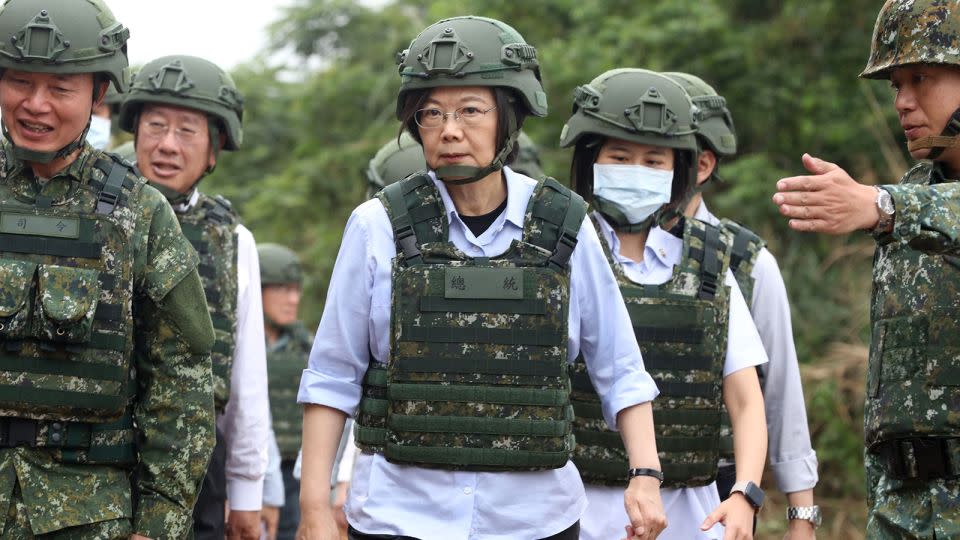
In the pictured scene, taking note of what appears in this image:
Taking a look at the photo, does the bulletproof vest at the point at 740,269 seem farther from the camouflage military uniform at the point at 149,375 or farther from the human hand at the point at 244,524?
the camouflage military uniform at the point at 149,375

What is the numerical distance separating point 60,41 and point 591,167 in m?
2.27

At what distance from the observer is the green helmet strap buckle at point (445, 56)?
4.54 metres

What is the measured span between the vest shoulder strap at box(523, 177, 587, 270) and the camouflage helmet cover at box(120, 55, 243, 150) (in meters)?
2.70

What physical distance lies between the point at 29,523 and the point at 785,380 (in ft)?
9.97

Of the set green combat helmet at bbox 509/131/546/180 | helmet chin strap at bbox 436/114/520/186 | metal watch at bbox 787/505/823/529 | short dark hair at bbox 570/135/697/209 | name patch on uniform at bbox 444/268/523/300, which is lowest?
metal watch at bbox 787/505/823/529

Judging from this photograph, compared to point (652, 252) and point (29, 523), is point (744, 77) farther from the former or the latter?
point (29, 523)

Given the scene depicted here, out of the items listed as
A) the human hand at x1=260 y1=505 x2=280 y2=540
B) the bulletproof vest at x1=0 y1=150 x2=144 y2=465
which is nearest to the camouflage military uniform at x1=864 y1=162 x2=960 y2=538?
the bulletproof vest at x1=0 y1=150 x2=144 y2=465

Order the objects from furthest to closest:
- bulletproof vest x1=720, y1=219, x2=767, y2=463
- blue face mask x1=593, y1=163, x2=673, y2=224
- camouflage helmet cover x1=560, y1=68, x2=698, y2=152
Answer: bulletproof vest x1=720, y1=219, x2=767, y2=463 < camouflage helmet cover x1=560, y1=68, x2=698, y2=152 < blue face mask x1=593, y1=163, x2=673, y2=224

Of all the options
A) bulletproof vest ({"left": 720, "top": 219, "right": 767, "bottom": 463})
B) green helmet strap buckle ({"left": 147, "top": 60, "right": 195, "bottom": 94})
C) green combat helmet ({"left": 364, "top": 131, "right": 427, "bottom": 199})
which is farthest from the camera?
green combat helmet ({"left": 364, "top": 131, "right": 427, "bottom": 199})

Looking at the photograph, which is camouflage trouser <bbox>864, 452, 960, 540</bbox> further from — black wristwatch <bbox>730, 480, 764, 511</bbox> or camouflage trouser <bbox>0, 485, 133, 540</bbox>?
camouflage trouser <bbox>0, 485, 133, 540</bbox>

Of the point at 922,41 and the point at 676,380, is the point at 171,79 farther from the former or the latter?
the point at 922,41

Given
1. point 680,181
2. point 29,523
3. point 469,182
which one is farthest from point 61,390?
point 680,181

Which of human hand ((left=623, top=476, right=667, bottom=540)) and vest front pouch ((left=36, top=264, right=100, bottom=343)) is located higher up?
vest front pouch ((left=36, top=264, right=100, bottom=343))

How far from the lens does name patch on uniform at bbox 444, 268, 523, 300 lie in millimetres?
4445
